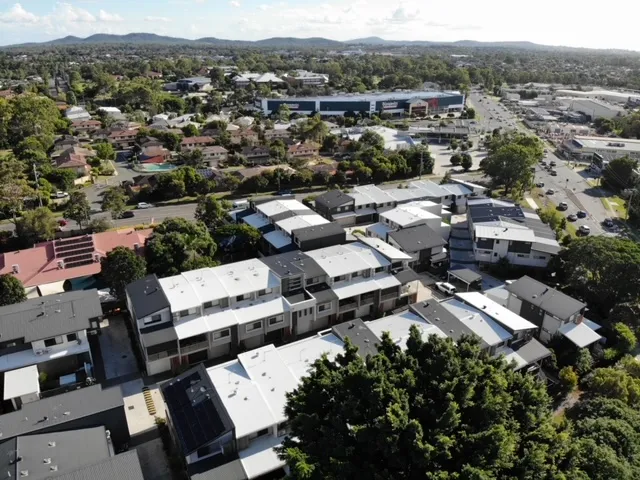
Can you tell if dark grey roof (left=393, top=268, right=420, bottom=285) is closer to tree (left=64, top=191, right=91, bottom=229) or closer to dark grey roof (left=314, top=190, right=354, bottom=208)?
dark grey roof (left=314, top=190, right=354, bottom=208)

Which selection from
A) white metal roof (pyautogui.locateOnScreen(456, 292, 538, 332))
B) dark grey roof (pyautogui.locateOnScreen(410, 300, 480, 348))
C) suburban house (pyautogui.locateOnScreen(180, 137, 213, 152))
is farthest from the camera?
suburban house (pyautogui.locateOnScreen(180, 137, 213, 152))

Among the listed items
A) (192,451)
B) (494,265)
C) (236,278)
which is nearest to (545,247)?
(494,265)

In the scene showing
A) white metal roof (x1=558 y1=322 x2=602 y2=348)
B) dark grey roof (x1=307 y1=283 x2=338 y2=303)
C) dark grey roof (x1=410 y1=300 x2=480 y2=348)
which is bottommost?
white metal roof (x1=558 y1=322 x2=602 y2=348)

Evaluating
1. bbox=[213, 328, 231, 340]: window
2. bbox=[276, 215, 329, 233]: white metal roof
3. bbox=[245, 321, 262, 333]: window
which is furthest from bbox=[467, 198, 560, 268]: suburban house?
bbox=[213, 328, 231, 340]: window

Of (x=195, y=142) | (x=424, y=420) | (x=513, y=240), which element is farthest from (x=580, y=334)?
(x=195, y=142)

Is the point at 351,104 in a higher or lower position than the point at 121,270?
higher

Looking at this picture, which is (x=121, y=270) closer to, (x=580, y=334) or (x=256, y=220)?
(x=256, y=220)

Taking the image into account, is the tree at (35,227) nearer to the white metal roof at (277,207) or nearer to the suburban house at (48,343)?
the suburban house at (48,343)

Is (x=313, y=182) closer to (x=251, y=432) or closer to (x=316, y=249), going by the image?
(x=316, y=249)
